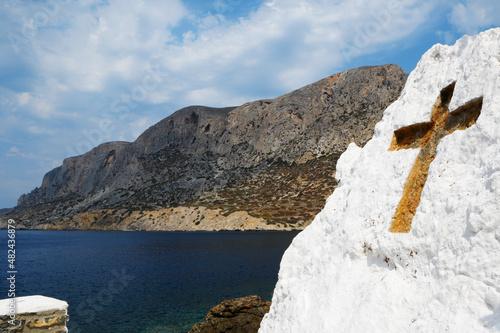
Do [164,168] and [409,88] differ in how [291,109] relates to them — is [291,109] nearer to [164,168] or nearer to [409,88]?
[164,168]

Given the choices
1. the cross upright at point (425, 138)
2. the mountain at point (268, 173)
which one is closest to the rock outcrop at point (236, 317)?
the cross upright at point (425, 138)

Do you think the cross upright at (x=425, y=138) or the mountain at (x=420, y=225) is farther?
the cross upright at (x=425, y=138)

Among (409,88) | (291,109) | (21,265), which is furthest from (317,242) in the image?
(291,109)

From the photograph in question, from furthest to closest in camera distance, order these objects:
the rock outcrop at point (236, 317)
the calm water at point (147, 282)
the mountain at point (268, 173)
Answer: the mountain at point (268, 173) → the calm water at point (147, 282) → the rock outcrop at point (236, 317)

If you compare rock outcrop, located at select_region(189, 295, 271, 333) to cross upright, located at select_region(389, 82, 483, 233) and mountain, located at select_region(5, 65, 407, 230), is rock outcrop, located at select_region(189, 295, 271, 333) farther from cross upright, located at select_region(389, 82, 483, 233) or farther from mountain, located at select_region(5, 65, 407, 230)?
mountain, located at select_region(5, 65, 407, 230)

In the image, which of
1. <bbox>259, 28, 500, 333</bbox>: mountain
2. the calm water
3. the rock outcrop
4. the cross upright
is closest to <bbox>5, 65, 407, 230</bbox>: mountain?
the calm water

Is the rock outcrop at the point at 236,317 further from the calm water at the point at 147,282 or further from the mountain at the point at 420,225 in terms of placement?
the mountain at the point at 420,225

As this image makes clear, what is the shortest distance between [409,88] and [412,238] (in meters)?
6.66

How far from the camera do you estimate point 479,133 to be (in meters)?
7.65

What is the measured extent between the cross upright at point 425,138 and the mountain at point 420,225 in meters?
0.03

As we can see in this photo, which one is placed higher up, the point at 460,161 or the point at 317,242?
the point at 460,161

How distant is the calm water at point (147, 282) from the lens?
3027 centimetres

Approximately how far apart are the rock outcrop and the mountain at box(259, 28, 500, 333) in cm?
1037

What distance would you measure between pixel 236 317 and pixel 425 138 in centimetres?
1722
